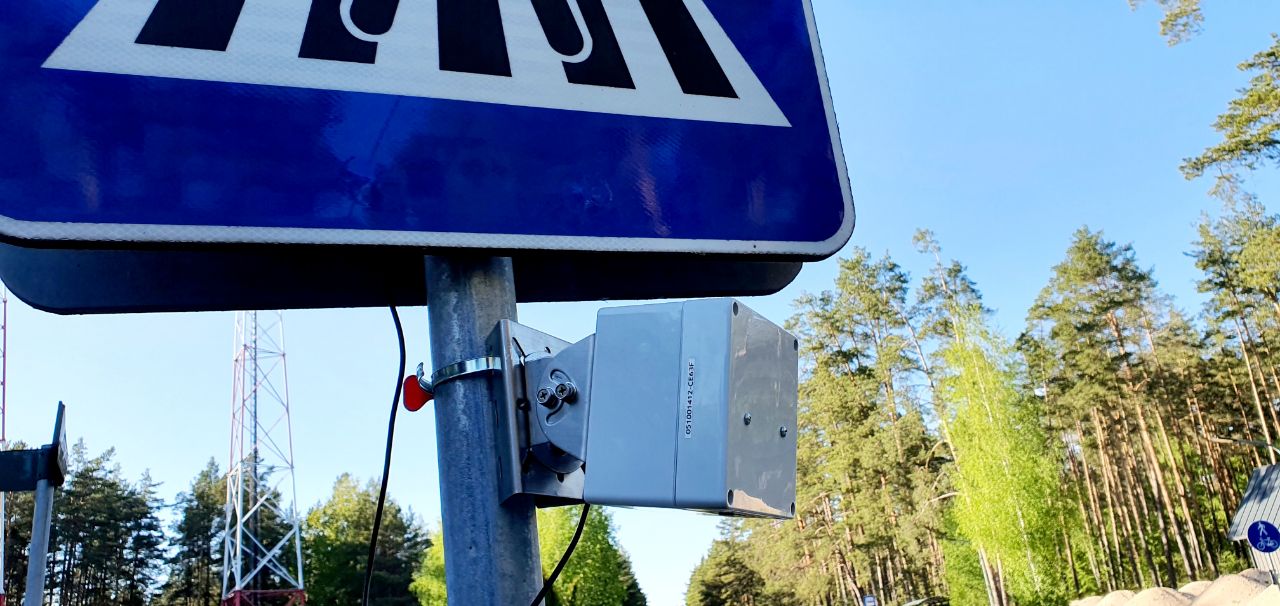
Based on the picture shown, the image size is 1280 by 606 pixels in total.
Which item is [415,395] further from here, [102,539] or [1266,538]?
[102,539]

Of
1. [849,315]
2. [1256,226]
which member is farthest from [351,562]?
[1256,226]

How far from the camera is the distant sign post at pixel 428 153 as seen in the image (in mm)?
1107

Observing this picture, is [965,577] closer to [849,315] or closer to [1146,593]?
[849,315]

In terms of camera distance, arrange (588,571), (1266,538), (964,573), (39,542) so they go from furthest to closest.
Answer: (588,571)
(964,573)
(1266,538)
(39,542)

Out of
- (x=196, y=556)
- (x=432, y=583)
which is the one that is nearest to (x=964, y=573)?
(x=432, y=583)

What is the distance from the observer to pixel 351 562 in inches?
2409

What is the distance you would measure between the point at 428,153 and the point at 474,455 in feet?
1.42

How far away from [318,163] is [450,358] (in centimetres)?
34

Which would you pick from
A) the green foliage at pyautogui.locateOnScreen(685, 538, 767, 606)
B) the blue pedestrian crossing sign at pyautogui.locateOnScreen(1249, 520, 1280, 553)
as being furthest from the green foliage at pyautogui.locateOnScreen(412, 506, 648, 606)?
the green foliage at pyautogui.locateOnScreen(685, 538, 767, 606)

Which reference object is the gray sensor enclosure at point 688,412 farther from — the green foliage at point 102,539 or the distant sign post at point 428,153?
the green foliage at point 102,539

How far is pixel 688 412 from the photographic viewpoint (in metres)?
1.15

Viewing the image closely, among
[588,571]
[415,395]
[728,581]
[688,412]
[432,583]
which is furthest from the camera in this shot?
[728,581]

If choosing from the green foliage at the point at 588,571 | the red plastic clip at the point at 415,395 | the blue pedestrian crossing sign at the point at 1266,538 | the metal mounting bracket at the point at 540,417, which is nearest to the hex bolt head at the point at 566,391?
the metal mounting bracket at the point at 540,417

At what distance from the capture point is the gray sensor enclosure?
3.71 ft
